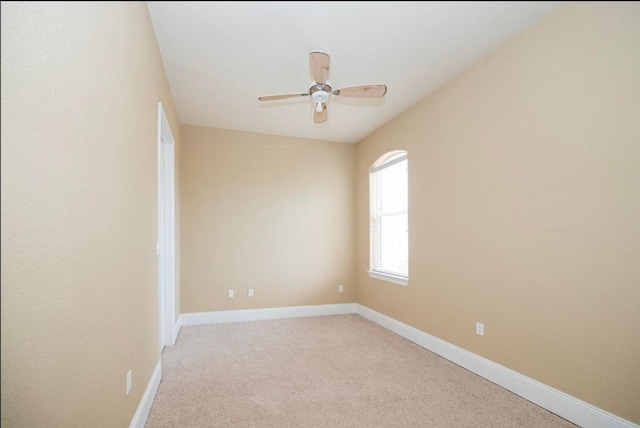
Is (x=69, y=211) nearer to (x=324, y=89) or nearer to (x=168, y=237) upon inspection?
(x=324, y=89)

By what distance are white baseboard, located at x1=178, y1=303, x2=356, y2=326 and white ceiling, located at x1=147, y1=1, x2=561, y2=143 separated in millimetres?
2487

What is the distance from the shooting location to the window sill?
3789 mm

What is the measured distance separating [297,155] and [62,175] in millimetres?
3909

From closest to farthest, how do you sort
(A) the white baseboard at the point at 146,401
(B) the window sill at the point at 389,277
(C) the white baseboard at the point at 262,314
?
(A) the white baseboard at the point at 146,401, (B) the window sill at the point at 389,277, (C) the white baseboard at the point at 262,314

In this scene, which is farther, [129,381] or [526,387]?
[526,387]

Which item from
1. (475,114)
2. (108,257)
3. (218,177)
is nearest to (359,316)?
(218,177)

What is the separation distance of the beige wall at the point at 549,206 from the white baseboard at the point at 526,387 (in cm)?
5

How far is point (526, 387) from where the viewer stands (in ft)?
7.52

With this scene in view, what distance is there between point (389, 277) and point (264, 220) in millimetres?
1805

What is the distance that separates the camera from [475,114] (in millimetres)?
2783

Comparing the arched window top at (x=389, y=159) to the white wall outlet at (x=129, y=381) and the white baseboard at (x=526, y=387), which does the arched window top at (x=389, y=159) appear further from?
the white wall outlet at (x=129, y=381)

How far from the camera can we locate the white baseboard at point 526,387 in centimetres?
188

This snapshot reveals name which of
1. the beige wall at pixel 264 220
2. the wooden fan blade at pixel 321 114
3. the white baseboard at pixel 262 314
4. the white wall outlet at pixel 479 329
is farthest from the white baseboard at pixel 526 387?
the wooden fan blade at pixel 321 114

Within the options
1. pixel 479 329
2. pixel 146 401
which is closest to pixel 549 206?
pixel 479 329
